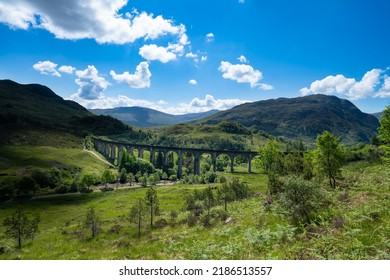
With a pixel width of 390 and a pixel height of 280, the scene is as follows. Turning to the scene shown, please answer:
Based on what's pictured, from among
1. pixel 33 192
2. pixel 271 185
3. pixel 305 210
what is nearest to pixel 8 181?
pixel 33 192

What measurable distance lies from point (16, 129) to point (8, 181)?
111 metres

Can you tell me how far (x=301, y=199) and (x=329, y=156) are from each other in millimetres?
24410

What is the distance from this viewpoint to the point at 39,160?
134 m

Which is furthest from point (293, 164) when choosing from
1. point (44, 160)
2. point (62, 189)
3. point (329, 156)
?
point (44, 160)

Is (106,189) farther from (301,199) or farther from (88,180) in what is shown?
(301,199)

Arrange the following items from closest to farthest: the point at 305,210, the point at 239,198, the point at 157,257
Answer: the point at 157,257, the point at 305,210, the point at 239,198

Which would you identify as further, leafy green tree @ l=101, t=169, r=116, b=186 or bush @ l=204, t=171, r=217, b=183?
bush @ l=204, t=171, r=217, b=183

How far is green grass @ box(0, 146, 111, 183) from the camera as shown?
122363 mm

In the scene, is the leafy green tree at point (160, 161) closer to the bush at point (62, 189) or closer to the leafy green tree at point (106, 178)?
the leafy green tree at point (106, 178)

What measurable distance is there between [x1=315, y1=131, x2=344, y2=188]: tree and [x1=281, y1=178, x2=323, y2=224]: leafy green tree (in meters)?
22.5

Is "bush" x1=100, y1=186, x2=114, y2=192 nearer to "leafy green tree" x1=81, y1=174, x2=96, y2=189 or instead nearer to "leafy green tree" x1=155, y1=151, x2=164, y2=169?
"leafy green tree" x1=81, y1=174, x2=96, y2=189

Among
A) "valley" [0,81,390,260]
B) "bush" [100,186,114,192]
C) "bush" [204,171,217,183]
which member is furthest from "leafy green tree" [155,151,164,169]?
"bush" [100,186,114,192]

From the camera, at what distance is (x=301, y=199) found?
16.6m
